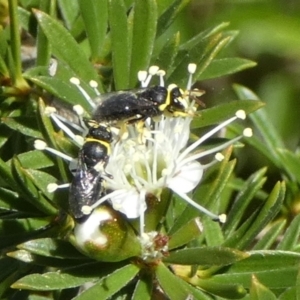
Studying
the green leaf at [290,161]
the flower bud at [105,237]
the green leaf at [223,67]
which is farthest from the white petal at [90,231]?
the green leaf at [290,161]

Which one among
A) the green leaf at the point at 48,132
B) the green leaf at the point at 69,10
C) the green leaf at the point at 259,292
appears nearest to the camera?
the green leaf at the point at 259,292

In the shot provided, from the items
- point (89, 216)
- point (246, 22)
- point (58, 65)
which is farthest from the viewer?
point (246, 22)

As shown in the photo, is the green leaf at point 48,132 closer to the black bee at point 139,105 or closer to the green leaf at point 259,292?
the black bee at point 139,105

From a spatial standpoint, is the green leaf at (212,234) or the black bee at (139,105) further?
the green leaf at (212,234)

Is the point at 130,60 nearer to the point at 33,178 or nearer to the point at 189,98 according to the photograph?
the point at 189,98

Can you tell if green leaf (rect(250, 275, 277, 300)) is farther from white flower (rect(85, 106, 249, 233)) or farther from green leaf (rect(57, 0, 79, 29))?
green leaf (rect(57, 0, 79, 29))

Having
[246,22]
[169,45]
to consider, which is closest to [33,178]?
[169,45]
